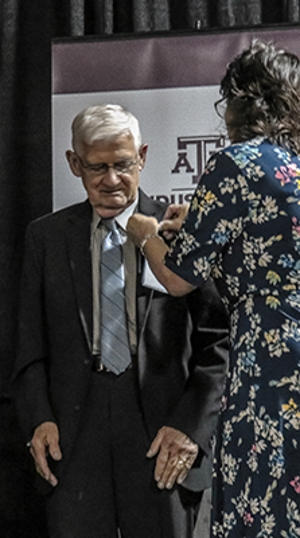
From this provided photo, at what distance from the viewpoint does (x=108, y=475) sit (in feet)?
7.48

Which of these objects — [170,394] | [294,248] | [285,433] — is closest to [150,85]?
[170,394]

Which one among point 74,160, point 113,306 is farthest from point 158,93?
point 113,306

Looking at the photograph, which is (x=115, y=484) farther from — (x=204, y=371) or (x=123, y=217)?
(x=123, y=217)

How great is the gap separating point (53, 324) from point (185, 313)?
1.14 feet

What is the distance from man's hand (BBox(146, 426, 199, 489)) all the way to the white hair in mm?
801

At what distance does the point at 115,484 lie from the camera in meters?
2.29

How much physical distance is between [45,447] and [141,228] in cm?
64

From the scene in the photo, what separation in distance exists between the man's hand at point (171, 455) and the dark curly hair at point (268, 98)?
30.4 inches

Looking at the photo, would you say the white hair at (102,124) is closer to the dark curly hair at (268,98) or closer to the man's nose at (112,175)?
the man's nose at (112,175)

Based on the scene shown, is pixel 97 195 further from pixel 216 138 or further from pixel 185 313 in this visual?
pixel 216 138

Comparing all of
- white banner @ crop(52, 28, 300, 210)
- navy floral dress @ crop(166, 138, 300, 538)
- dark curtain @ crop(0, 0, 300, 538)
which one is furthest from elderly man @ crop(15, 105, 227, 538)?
dark curtain @ crop(0, 0, 300, 538)

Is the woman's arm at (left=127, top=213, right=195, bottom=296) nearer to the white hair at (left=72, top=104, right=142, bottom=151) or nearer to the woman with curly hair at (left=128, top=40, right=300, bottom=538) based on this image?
the woman with curly hair at (left=128, top=40, right=300, bottom=538)

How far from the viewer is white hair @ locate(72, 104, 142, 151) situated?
8.04ft

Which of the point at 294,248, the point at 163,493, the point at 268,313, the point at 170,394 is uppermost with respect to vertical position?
the point at 294,248
